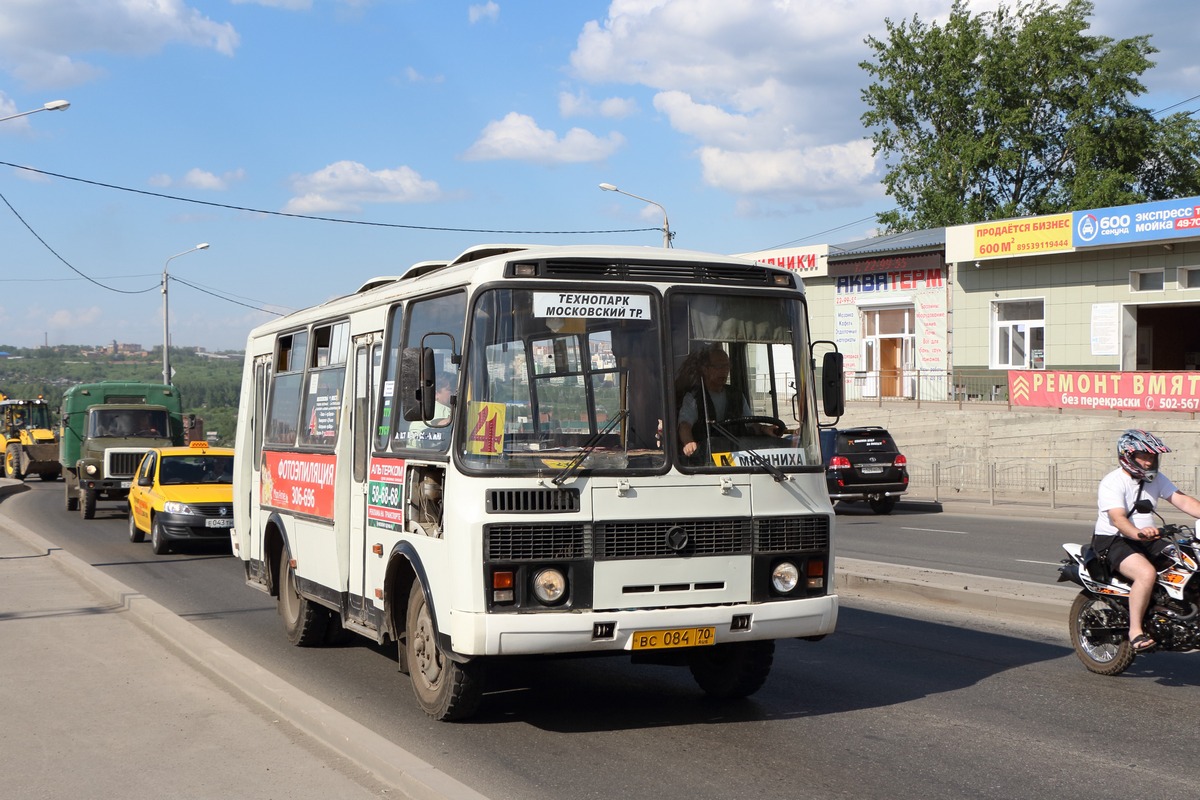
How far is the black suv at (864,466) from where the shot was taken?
26812 mm

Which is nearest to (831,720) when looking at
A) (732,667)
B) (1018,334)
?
(732,667)

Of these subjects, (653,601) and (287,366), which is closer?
(653,601)

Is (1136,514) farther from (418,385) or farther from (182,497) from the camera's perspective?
(182,497)

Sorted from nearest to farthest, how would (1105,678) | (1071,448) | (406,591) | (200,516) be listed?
1. (406,591)
2. (1105,678)
3. (200,516)
4. (1071,448)

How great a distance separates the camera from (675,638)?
728 cm

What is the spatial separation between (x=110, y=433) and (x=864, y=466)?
16.3 meters

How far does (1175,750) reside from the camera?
22.7ft

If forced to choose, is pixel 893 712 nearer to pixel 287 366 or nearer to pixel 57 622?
pixel 287 366

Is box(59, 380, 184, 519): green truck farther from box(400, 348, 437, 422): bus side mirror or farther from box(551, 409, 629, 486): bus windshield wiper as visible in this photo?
box(551, 409, 629, 486): bus windshield wiper

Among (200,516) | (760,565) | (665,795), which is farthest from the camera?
(200,516)

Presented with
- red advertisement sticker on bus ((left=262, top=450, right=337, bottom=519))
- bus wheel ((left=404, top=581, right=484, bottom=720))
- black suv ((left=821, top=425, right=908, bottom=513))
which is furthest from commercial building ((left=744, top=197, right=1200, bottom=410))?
bus wheel ((left=404, top=581, right=484, bottom=720))

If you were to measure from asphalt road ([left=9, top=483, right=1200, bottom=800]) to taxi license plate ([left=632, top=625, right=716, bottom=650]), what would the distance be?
56cm

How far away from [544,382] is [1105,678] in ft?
15.0

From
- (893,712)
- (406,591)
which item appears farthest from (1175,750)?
(406,591)
